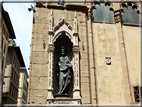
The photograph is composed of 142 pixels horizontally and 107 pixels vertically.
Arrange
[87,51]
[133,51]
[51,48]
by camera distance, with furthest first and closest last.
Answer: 1. [133,51]
2. [87,51]
3. [51,48]

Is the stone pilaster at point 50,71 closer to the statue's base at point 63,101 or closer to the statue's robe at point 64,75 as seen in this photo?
the statue's base at point 63,101

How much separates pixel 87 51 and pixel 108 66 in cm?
164

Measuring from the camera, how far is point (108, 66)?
10.4 metres

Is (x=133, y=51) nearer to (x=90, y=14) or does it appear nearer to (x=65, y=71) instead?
(x=90, y=14)

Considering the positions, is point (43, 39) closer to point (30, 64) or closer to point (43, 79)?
point (30, 64)

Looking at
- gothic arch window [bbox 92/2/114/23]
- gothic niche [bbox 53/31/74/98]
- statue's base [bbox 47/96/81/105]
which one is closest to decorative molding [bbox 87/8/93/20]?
gothic arch window [bbox 92/2/114/23]

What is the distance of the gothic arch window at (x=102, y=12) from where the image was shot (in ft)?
38.6

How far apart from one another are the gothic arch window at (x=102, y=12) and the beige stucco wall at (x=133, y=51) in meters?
1.38

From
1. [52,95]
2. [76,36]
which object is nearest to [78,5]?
[76,36]

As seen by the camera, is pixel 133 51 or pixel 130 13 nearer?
pixel 133 51

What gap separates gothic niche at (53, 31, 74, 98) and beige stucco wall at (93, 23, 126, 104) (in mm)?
1716

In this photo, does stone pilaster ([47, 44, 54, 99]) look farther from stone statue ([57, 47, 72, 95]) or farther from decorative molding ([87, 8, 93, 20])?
decorative molding ([87, 8, 93, 20])

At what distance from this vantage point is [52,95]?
870 centimetres

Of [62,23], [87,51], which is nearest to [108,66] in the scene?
[87,51]
